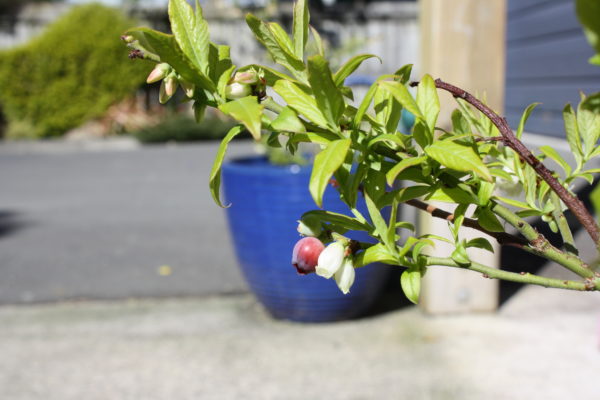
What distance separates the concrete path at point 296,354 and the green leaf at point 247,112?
2162 mm

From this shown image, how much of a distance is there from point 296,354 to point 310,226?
93.3 inches

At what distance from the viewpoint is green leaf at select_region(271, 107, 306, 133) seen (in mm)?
604

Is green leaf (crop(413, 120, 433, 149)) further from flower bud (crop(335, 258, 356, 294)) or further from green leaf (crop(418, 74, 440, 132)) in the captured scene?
flower bud (crop(335, 258, 356, 294))

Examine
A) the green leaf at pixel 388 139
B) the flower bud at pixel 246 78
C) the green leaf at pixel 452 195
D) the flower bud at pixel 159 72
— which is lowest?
the green leaf at pixel 452 195

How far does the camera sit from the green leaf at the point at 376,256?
25.7 inches

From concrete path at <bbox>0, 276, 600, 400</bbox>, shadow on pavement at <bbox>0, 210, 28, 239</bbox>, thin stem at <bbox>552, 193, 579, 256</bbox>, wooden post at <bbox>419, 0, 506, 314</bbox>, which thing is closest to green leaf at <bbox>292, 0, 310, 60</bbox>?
thin stem at <bbox>552, 193, 579, 256</bbox>

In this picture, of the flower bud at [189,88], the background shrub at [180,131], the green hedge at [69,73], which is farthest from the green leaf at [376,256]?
the green hedge at [69,73]

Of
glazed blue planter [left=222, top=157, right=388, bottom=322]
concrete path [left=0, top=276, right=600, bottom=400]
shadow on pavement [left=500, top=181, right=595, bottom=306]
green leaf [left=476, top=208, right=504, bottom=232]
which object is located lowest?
shadow on pavement [left=500, top=181, right=595, bottom=306]

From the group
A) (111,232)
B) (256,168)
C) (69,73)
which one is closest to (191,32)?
(256,168)

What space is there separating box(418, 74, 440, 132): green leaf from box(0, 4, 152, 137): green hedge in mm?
11455

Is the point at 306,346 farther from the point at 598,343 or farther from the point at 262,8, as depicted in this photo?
the point at 262,8

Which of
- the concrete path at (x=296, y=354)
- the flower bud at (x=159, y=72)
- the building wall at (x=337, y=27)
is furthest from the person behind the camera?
the building wall at (x=337, y=27)

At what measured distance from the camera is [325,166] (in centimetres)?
55

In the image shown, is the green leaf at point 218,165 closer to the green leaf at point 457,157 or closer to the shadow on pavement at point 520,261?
the green leaf at point 457,157
